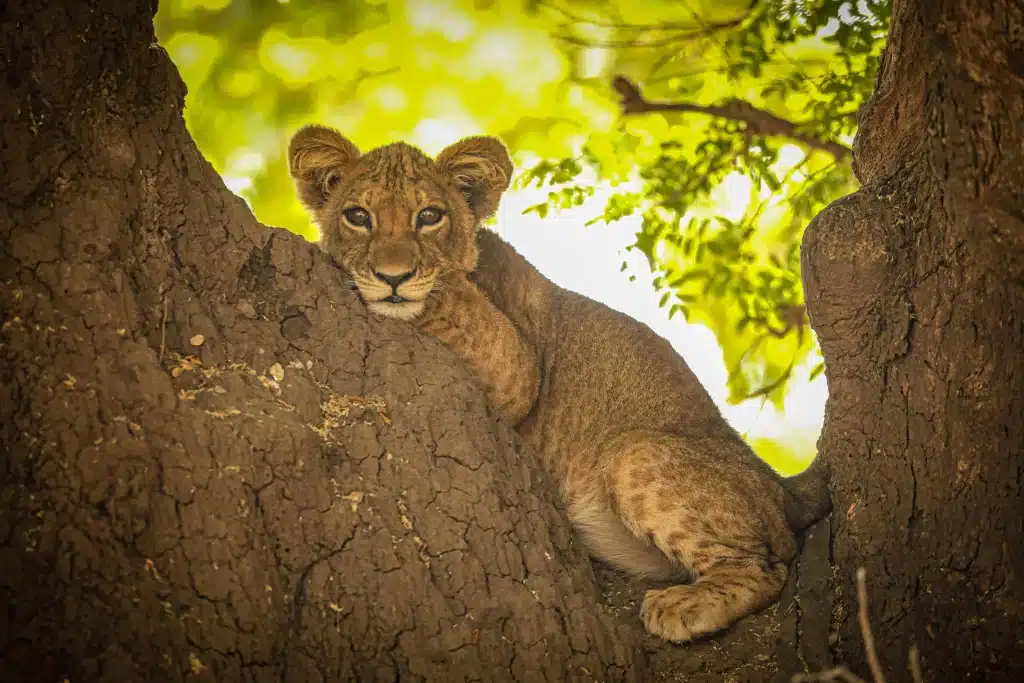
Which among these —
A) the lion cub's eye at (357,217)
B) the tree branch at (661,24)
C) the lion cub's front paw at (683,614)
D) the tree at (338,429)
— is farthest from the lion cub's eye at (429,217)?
the tree branch at (661,24)

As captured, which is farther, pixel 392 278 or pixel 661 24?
pixel 661 24

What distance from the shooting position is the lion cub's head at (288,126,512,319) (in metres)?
4.53

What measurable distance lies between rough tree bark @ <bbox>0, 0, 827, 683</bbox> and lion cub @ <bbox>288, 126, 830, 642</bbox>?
0.45 metres

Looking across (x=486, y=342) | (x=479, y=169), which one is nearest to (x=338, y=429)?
(x=486, y=342)

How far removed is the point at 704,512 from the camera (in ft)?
15.5

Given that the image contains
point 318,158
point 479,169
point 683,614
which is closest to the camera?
point 683,614

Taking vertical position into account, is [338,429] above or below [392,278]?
below

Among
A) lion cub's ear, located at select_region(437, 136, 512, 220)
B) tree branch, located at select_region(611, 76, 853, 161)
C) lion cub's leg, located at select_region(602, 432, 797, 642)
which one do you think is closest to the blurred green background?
tree branch, located at select_region(611, 76, 853, 161)

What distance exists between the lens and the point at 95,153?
348cm

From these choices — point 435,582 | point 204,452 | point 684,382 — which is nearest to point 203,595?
point 204,452

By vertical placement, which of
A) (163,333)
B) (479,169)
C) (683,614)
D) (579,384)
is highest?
(479,169)

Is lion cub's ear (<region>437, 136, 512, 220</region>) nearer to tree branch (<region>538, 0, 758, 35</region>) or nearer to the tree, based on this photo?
the tree

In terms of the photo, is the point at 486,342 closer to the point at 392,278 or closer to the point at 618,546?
the point at 392,278

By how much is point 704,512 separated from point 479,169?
2095mm
